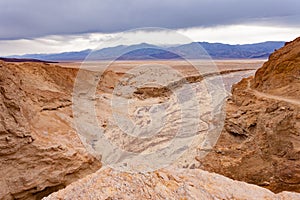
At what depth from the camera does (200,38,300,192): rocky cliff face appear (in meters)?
7.50

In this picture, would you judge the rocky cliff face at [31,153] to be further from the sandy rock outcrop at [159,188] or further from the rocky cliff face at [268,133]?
the sandy rock outcrop at [159,188]

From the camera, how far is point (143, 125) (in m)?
14.3

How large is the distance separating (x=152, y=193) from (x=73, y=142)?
5.96 m

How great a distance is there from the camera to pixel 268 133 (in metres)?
8.01

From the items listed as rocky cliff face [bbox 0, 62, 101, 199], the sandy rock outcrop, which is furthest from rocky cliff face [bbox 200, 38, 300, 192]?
the sandy rock outcrop

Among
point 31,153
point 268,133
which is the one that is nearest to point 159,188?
point 31,153

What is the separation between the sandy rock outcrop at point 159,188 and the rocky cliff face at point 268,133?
12.0 feet

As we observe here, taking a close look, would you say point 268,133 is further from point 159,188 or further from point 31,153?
point 31,153

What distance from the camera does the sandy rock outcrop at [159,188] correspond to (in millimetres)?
3594

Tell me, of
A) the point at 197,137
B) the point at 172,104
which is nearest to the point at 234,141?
the point at 197,137

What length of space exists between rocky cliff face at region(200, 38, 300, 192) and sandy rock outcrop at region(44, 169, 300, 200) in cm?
366

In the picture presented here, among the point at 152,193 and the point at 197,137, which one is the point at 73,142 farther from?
the point at 152,193

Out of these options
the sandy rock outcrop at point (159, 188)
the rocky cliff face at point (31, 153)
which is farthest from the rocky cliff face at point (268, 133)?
the sandy rock outcrop at point (159, 188)

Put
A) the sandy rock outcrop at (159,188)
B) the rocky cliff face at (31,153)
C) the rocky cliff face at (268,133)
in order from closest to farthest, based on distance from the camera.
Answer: the sandy rock outcrop at (159,188), the rocky cliff face at (31,153), the rocky cliff face at (268,133)
